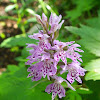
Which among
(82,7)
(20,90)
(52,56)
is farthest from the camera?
(82,7)

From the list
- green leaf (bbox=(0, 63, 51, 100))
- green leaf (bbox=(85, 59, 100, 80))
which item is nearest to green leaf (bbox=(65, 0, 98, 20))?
green leaf (bbox=(85, 59, 100, 80))

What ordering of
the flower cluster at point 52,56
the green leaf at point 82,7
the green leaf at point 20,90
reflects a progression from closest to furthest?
1. the flower cluster at point 52,56
2. the green leaf at point 20,90
3. the green leaf at point 82,7

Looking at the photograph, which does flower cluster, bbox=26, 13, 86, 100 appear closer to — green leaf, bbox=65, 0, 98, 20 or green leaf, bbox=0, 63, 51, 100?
green leaf, bbox=0, 63, 51, 100

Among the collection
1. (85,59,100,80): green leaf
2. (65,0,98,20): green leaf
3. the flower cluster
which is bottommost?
(85,59,100,80): green leaf

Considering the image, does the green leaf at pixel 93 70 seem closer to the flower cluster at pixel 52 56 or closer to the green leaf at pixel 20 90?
the flower cluster at pixel 52 56

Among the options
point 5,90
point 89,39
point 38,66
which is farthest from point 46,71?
point 89,39

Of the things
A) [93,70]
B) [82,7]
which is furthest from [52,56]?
[82,7]

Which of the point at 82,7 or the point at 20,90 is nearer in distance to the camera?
the point at 20,90

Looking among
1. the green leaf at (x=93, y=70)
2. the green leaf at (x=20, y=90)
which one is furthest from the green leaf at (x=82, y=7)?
the green leaf at (x=20, y=90)

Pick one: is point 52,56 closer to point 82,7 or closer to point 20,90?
point 20,90

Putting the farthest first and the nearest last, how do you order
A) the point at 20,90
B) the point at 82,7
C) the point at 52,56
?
the point at 82,7, the point at 20,90, the point at 52,56

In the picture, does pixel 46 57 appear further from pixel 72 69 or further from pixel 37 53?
pixel 72 69

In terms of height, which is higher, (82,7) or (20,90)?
(82,7)
